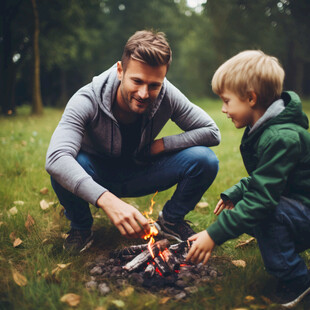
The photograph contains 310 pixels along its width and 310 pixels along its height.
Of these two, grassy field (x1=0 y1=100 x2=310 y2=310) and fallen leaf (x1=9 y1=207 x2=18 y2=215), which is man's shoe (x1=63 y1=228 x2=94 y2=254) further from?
fallen leaf (x1=9 y1=207 x2=18 y2=215)

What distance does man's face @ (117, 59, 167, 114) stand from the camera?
269 centimetres

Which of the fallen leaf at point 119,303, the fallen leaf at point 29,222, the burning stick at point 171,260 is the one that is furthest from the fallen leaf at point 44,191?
the fallen leaf at point 119,303

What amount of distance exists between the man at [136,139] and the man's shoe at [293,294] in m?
1.08

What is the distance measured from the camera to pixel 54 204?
3.70 meters

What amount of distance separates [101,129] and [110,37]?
96.2 feet

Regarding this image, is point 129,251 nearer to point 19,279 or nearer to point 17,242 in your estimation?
point 19,279

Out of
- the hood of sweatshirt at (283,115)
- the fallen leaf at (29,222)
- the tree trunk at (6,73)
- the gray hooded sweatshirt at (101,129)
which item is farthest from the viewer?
the tree trunk at (6,73)

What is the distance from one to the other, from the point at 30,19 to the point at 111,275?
1580cm

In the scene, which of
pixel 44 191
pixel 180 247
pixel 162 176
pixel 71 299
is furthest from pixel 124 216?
pixel 44 191

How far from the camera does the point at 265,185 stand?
1.94 meters

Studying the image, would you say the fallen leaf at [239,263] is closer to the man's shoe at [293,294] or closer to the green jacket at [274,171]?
the man's shoe at [293,294]

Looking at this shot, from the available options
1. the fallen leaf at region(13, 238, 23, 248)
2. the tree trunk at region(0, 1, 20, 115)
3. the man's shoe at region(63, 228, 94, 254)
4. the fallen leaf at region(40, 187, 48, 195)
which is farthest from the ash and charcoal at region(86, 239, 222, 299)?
the tree trunk at region(0, 1, 20, 115)

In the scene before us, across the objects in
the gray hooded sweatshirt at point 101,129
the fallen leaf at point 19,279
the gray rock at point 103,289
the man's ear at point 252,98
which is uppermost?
the man's ear at point 252,98

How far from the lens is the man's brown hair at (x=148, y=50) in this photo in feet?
8.55
